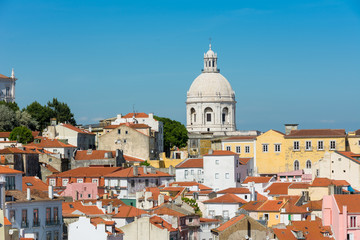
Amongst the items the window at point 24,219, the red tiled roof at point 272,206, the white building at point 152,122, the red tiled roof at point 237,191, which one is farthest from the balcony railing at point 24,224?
the white building at point 152,122

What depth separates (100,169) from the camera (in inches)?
3765

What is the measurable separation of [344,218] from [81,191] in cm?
2275

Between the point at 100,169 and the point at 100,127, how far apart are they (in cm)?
3280

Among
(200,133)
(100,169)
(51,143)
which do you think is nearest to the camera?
(100,169)

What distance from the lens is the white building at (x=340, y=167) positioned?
92812 mm

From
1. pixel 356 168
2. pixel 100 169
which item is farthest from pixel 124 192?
pixel 356 168

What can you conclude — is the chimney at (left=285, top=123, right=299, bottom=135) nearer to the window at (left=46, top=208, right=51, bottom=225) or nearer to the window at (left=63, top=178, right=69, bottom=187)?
the window at (left=63, top=178, right=69, bottom=187)

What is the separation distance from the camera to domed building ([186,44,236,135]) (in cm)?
14725

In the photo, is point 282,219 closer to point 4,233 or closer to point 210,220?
point 210,220

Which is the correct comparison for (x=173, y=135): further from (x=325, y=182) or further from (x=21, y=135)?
(x=325, y=182)

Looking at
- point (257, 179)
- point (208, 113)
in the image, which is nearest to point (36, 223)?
point (257, 179)

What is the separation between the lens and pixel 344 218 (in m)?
69.6

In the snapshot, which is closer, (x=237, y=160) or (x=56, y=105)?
(x=237, y=160)

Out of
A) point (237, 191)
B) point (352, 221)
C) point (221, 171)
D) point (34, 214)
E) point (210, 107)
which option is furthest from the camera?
point (210, 107)
